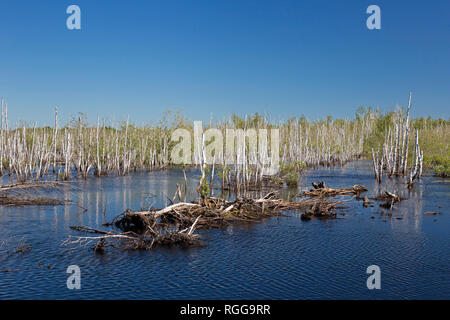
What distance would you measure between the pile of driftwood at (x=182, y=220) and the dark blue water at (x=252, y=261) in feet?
2.11

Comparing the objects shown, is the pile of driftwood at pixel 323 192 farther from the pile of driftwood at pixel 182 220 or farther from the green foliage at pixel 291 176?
the green foliage at pixel 291 176

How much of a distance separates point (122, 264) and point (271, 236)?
7.08 metres

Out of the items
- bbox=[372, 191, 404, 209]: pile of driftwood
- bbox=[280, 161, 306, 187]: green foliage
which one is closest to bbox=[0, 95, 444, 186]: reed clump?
bbox=[280, 161, 306, 187]: green foliage

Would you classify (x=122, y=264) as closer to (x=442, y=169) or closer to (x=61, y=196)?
(x=61, y=196)

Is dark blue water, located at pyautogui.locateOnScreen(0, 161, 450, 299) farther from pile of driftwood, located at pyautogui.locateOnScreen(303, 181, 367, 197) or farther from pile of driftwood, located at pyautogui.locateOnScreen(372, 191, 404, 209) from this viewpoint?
pile of driftwood, located at pyautogui.locateOnScreen(303, 181, 367, 197)

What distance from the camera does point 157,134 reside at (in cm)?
5738

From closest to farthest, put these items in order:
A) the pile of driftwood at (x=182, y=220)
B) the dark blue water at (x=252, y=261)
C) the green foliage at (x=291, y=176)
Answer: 1. the dark blue water at (x=252, y=261)
2. the pile of driftwood at (x=182, y=220)
3. the green foliage at (x=291, y=176)

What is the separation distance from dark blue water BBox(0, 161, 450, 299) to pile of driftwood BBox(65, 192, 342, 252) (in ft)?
2.11

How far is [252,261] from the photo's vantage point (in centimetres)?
1481

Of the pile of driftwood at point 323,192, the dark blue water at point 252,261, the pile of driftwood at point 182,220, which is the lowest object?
the dark blue water at point 252,261

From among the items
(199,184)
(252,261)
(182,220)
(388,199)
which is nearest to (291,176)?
(388,199)

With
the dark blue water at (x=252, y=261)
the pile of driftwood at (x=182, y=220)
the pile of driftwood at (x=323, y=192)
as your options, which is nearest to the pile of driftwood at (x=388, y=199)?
the pile of driftwood at (x=323, y=192)

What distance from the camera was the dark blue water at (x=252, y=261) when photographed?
1195 cm
